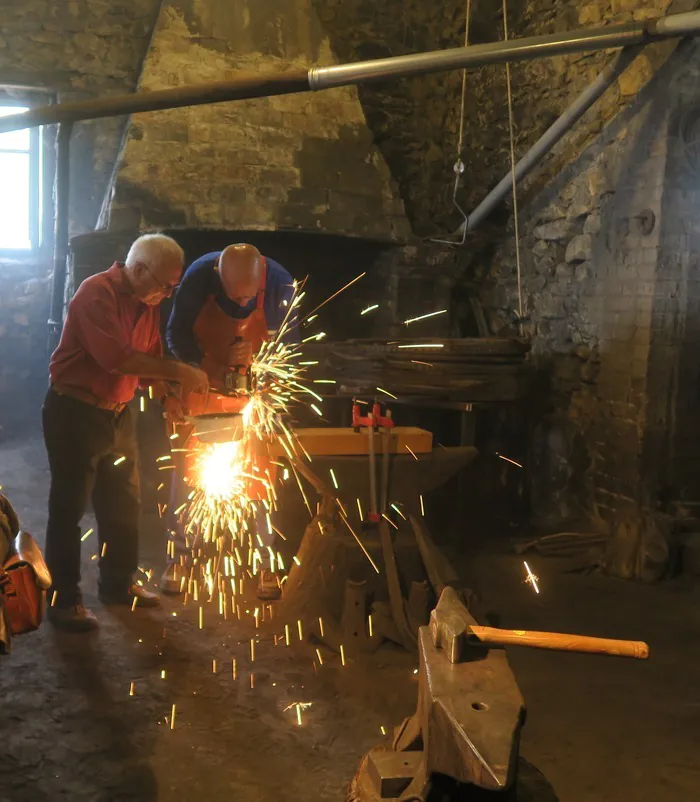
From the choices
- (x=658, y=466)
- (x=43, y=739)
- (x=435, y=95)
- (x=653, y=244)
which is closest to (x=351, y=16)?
(x=435, y=95)

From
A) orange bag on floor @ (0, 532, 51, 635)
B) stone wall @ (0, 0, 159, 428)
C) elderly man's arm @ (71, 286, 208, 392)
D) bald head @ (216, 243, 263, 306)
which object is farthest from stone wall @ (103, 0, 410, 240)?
orange bag on floor @ (0, 532, 51, 635)

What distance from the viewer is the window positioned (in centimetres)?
776

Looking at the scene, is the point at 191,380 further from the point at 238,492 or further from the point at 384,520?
the point at 384,520

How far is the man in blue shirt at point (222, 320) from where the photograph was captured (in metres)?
4.24

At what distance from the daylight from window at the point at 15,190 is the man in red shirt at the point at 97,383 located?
15.4 feet

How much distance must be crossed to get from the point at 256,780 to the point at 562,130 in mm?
4180

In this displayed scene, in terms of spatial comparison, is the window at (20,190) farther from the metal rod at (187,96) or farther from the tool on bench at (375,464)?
the tool on bench at (375,464)

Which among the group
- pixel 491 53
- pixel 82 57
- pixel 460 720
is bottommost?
pixel 460 720

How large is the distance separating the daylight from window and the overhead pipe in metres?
4.14

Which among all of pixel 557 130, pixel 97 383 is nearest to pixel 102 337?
pixel 97 383

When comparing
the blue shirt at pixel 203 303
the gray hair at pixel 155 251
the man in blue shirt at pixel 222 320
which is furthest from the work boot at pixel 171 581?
the gray hair at pixel 155 251

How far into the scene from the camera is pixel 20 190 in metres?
7.88

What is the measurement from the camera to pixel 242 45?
604cm

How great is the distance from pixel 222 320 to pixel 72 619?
1665 millimetres
